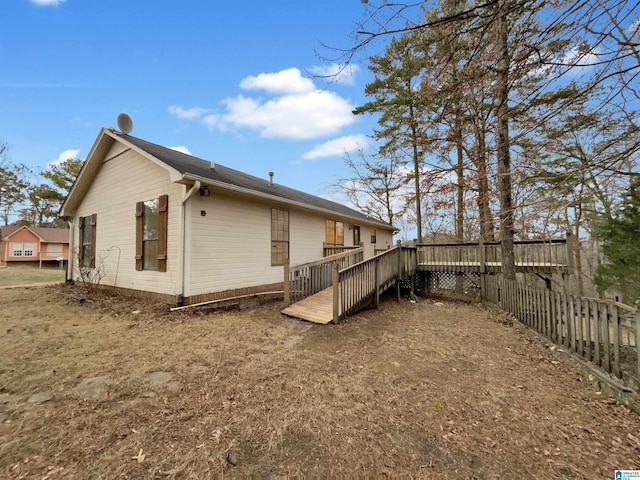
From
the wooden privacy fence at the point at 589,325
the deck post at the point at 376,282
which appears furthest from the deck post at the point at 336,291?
the wooden privacy fence at the point at 589,325

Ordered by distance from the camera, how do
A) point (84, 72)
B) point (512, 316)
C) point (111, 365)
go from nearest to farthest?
point (111, 365)
point (512, 316)
point (84, 72)

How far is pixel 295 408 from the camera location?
259cm

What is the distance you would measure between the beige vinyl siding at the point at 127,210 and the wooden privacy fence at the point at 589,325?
7.18 m

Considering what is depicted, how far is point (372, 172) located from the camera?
712 inches

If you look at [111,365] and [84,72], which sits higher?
[84,72]

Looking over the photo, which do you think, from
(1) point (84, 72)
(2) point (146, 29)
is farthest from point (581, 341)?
(1) point (84, 72)

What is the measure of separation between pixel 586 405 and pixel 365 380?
7.42ft

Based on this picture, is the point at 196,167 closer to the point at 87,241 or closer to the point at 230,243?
the point at 230,243

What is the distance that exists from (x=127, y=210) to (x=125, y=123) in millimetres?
2468

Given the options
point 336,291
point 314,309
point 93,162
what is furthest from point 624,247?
point 93,162

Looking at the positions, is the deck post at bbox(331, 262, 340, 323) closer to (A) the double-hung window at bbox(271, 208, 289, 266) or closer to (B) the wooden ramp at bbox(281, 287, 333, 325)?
(B) the wooden ramp at bbox(281, 287, 333, 325)

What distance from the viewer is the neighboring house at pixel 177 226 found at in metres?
6.15

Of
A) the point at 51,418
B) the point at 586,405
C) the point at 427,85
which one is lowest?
the point at 586,405

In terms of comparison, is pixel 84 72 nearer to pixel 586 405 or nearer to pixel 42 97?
pixel 42 97
